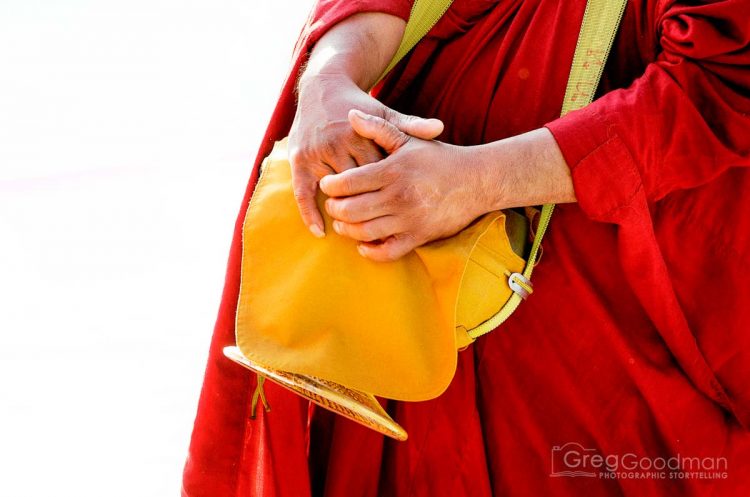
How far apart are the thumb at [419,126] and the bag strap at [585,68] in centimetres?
15

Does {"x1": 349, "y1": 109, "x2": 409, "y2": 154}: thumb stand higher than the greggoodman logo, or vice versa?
{"x1": 349, "y1": 109, "x2": 409, "y2": 154}: thumb

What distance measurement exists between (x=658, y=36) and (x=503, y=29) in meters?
0.18

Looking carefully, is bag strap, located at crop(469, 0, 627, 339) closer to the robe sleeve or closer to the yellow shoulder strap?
the robe sleeve

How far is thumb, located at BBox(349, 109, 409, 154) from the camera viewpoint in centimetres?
78

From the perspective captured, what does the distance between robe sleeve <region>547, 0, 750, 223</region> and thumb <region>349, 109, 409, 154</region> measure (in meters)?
0.17

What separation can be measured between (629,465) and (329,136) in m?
0.53

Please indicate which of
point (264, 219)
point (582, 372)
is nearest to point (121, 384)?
point (264, 219)

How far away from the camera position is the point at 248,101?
349 cm

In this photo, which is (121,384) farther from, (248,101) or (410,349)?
(248,101)

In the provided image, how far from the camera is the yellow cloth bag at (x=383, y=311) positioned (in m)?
0.79

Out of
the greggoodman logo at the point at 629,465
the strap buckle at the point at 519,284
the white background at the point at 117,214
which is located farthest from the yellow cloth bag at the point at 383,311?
the white background at the point at 117,214

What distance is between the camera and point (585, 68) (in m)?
0.81

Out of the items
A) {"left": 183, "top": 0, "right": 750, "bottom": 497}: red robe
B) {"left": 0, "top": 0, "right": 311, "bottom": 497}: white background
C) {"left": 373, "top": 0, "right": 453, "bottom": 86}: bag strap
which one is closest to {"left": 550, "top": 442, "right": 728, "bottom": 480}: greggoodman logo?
{"left": 183, "top": 0, "right": 750, "bottom": 497}: red robe

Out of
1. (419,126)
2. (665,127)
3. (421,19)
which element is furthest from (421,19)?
(665,127)
